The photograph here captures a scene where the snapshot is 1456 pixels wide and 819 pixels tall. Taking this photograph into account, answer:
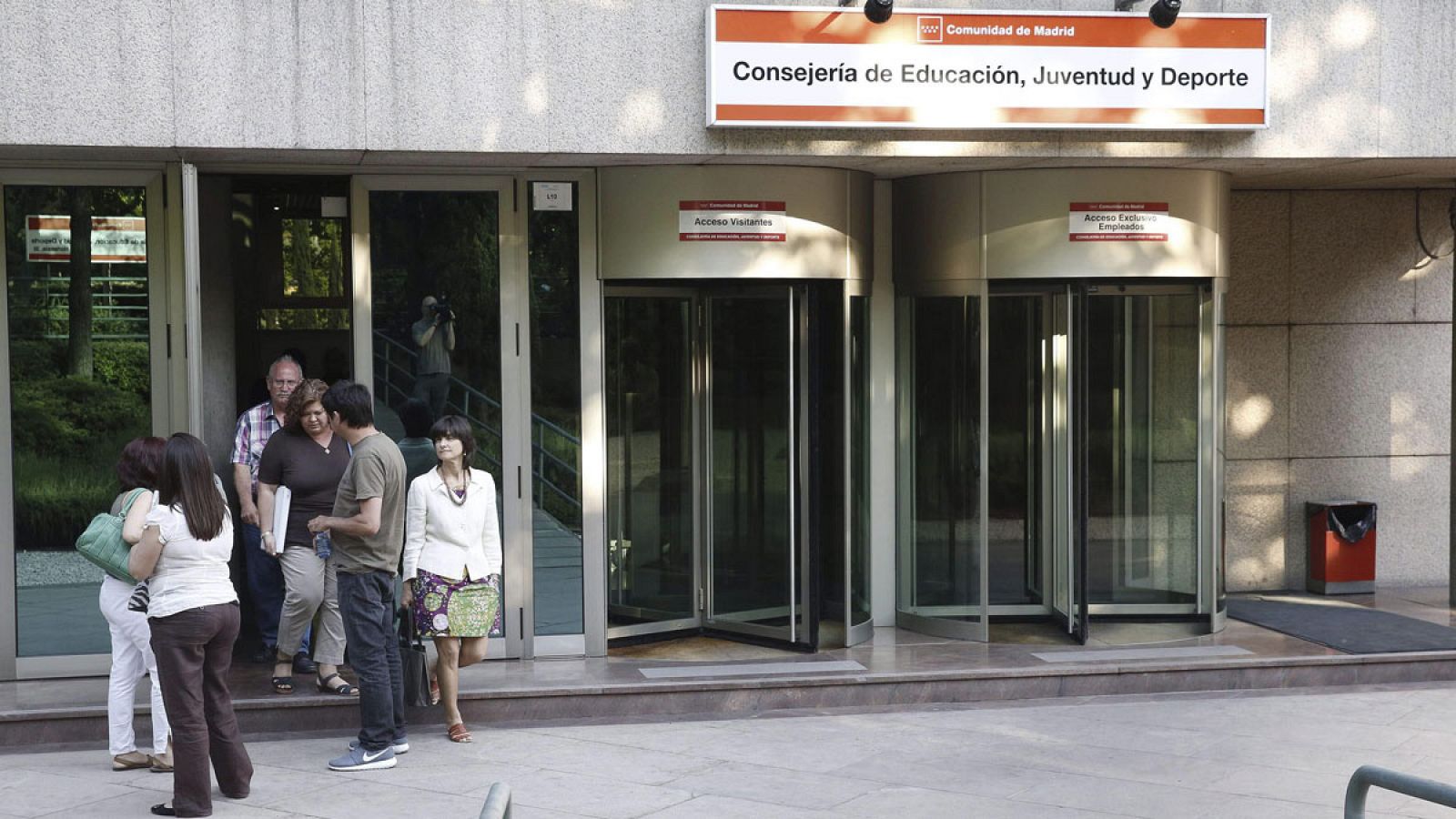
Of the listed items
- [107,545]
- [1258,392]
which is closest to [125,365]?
[107,545]

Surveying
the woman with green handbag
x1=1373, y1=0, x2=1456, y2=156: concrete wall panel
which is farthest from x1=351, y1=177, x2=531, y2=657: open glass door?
x1=1373, y1=0, x2=1456, y2=156: concrete wall panel

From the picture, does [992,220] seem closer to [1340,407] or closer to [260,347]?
[1340,407]

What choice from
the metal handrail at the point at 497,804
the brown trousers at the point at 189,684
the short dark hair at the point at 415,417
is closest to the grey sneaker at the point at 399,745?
the brown trousers at the point at 189,684

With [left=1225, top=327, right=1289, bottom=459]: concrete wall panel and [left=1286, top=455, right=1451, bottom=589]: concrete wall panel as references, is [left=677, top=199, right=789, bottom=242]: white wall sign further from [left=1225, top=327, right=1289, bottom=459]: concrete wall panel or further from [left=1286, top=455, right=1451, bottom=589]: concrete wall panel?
[left=1286, top=455, right=1451, bottom=589]: concrete wall panel

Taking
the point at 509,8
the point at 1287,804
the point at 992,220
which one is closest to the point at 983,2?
the point at 992,220


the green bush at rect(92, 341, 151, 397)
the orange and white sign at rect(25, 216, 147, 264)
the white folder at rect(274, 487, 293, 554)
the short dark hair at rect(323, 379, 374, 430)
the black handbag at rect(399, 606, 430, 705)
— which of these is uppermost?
the orange and white sign at rect(25, 216, 147, 264)

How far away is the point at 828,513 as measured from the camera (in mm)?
9812

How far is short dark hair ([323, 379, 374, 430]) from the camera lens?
728 centimetres

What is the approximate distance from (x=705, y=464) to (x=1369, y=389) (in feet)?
16.6

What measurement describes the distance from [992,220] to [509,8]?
10.3 feet

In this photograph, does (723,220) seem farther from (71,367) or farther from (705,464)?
(71,367)

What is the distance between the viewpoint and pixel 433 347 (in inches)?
355

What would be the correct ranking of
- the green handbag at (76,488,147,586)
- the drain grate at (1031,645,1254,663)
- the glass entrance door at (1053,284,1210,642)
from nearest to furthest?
the green handbag at (76,488,147,586), the drain grate at (1031,645,1254,663), the glass entrance door at (1053,284,1210,642)

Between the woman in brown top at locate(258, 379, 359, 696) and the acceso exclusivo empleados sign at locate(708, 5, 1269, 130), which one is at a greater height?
the acceso exclusivo empleados sign at locate(708, 5, 1269, 130)
